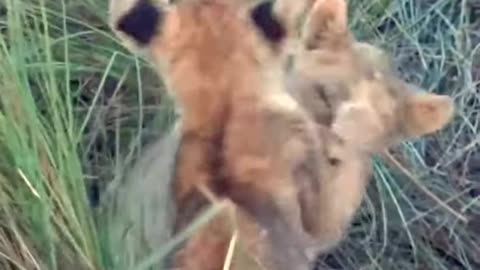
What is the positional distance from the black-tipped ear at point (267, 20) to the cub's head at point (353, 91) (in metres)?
0.13

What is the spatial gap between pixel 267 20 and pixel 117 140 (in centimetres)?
43

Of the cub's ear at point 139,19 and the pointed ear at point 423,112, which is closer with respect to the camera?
the cub's ear at point 139,19

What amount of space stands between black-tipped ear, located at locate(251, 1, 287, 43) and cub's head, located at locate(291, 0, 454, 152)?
13cm

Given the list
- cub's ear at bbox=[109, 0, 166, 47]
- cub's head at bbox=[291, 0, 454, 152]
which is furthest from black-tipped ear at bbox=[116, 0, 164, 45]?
cub's head at bbox=[291, 0, 454, 152]

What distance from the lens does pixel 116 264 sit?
1.59 m

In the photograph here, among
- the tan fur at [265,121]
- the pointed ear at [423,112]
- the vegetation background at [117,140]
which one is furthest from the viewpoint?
the pointed ear at [423,112]

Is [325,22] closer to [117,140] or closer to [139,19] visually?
[139,19]

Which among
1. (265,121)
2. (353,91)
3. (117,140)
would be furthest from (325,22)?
(117,140)

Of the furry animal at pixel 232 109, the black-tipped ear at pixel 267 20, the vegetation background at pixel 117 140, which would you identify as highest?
the black-tipped ear at pixel 267 20

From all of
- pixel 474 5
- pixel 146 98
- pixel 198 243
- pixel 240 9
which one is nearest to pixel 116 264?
pixel 198 243

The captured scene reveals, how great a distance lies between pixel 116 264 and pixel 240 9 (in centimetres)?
32

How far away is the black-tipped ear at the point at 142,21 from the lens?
1542mm

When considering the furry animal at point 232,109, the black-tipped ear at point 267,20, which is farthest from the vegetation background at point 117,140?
the black-tipped ear at point 267,20

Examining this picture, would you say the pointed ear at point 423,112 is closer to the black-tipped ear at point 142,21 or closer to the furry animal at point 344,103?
the furry animal at point 344,103
